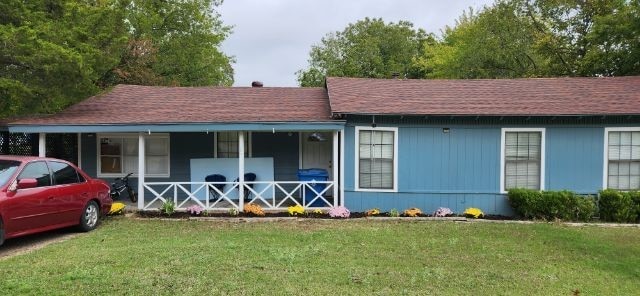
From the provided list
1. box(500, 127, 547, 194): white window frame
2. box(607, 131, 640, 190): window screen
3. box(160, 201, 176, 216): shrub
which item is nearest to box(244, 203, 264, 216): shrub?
box(160, 201, 176, 216): shrub

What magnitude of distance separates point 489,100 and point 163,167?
8.80 meters

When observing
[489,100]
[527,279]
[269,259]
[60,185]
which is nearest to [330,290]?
[269,259]

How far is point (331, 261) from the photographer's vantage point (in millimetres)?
7121

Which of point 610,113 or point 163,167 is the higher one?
point 610,113

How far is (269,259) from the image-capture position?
23.6 feet

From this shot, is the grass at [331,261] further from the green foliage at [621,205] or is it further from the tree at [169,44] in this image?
the tree at [169,44]

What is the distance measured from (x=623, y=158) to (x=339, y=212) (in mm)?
6902

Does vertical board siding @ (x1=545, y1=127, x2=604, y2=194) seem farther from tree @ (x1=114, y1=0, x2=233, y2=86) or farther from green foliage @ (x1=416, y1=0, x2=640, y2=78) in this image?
tree @ (x1=114, y1=0, x2=233, y2=86)

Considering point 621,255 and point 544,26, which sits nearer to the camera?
point 621,255

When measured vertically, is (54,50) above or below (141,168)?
above

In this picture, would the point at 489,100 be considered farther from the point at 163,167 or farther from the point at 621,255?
the point at 163,167

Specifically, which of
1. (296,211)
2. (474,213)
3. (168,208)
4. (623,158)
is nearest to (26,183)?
(168,208)

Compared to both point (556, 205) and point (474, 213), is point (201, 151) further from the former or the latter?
point (556, 205)

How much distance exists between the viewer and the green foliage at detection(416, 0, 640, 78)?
1992cm
